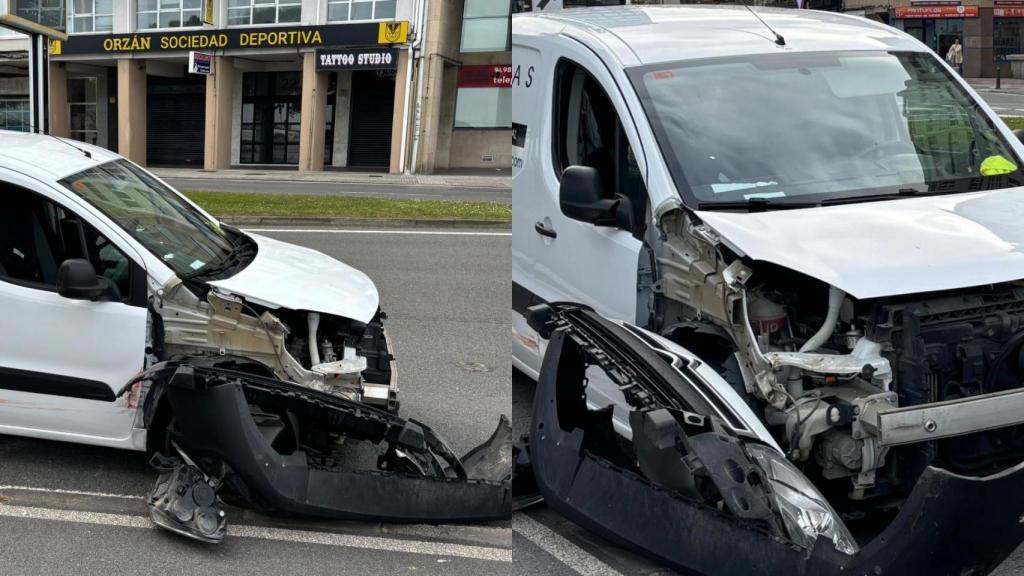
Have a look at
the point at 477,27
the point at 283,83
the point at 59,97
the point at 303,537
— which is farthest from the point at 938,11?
the point at 303,537

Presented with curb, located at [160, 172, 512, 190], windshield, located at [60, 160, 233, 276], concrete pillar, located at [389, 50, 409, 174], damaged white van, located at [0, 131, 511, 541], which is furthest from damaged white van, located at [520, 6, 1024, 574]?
concrete pillar, located at [389, 50, 409, 174]

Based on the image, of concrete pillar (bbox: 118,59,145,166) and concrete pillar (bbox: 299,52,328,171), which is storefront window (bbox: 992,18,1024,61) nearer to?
concrete pillar (bbox: 299,52,328,171)

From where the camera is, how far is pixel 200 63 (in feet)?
110

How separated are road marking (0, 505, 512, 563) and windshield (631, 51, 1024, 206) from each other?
1.82 m

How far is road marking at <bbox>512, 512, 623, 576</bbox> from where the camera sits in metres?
4.04

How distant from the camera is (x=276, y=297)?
197 inches

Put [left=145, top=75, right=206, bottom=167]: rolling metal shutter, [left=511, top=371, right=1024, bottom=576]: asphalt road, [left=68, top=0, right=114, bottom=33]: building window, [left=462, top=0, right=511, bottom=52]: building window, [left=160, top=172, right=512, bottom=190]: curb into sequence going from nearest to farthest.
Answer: [left=511, top=371, right=1024, bottom=576]: asphalt road < [left=160, top=172, right=512, bottom=190]: curb < [left=462, top=0, right=511, bottom=52]: building window < [left=68, top=0, right=114, bottom=33]: building window < [left=145, top=75, right=206, bottom=167]: rolling metal shutter

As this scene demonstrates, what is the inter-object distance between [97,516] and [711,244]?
307 cm

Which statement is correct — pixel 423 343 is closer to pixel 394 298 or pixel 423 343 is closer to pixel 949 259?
pixel 394 298

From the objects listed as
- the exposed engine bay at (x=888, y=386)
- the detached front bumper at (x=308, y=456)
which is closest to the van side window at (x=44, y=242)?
the detached front bumper at (x=308, y=456)

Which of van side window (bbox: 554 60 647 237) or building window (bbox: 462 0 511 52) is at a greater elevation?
building window (bbox: 462 0 511 52)

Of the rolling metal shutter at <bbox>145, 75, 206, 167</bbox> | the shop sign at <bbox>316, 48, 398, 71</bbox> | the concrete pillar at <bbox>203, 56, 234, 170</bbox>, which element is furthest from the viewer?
the rolling metal shutter at <bbox>145, 75, 206, 167</bbox>

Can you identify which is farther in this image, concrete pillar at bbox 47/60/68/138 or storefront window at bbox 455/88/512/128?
concrete pillar at bbox 47/60/68/138

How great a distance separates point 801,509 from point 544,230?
252cm
